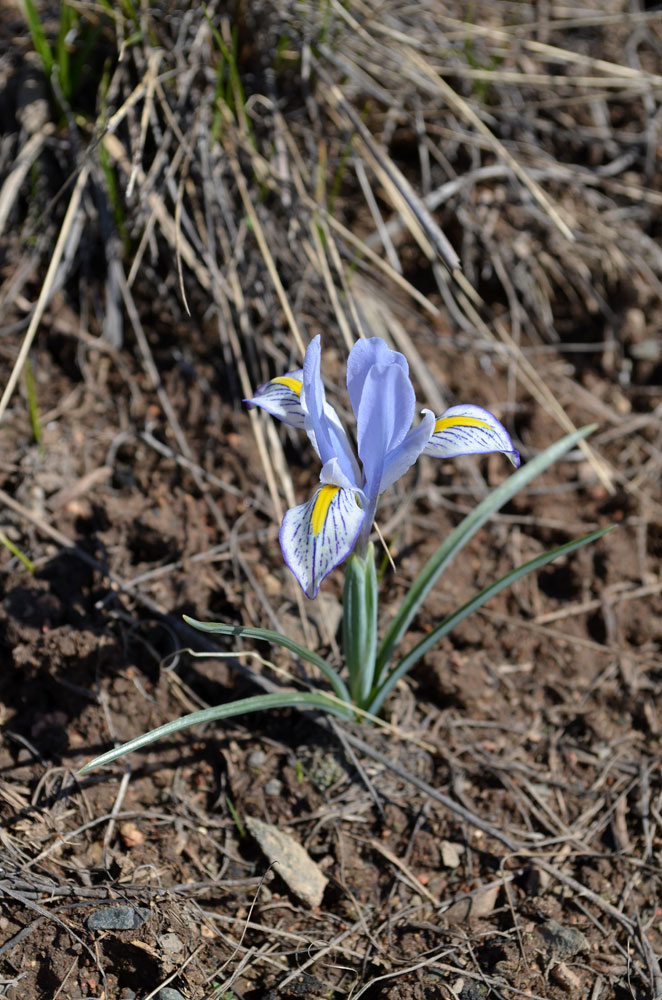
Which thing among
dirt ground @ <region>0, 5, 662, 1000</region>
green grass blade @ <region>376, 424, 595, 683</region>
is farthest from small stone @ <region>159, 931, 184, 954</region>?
green grass blade @ <region>376, 424, 595, 683</region>

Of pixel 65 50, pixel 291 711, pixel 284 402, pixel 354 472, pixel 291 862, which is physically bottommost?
pixel 291 862

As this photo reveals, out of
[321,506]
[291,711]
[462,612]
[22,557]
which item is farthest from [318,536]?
[22,557]

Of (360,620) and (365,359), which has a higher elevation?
(365,359)

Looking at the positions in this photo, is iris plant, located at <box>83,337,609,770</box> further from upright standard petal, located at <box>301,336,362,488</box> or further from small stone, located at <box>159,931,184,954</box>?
small stone, located at <box>159,931,184,954</box>

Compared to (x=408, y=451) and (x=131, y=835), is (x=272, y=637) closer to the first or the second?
(x=408, y=451)

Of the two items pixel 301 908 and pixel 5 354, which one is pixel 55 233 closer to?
pixel 5 354

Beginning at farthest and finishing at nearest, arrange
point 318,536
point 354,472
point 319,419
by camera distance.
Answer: point 354,472, point 319,419, point 318,536

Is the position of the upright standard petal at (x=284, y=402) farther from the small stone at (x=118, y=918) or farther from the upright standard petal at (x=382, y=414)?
the small stone at (x=118, y=918)
